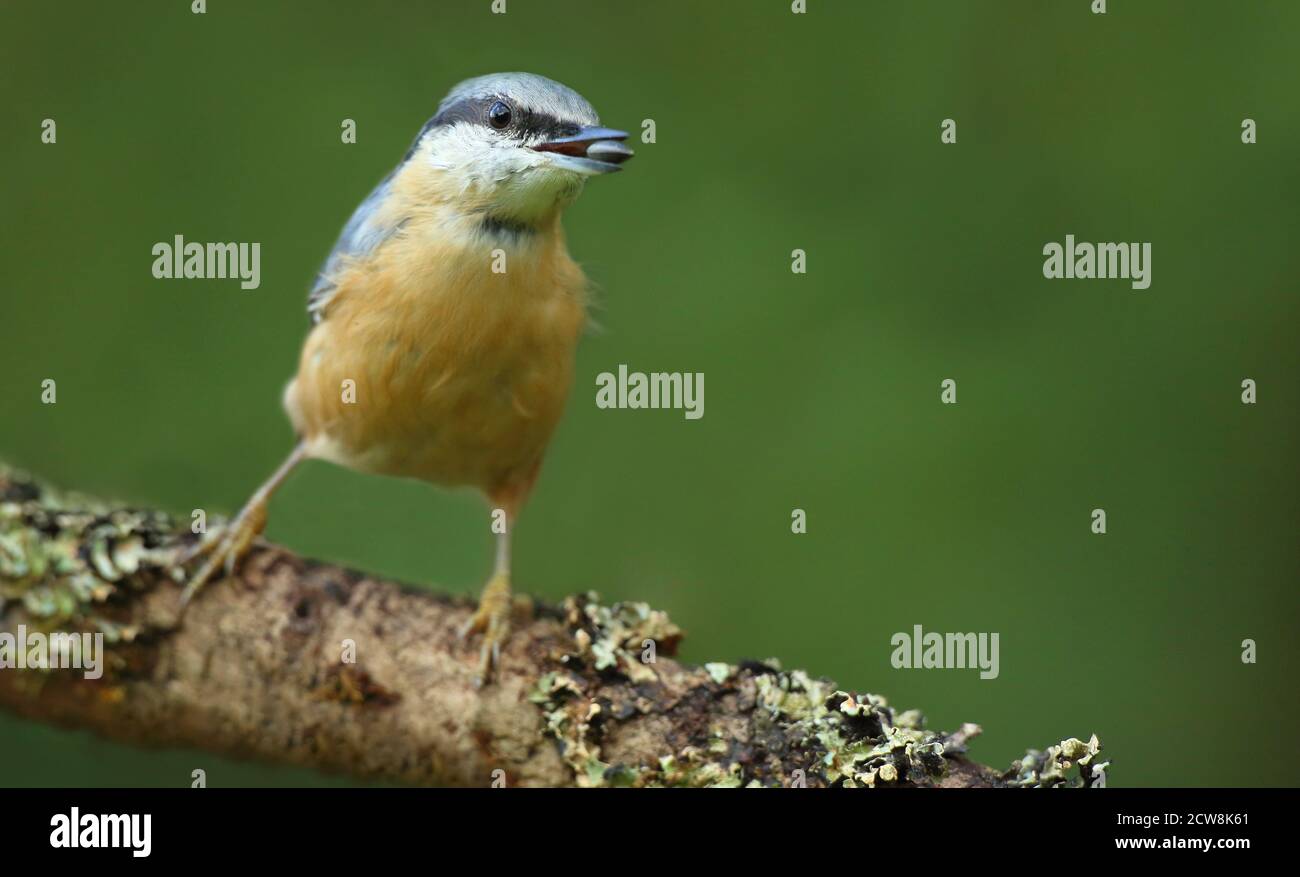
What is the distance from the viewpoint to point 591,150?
2232 mm

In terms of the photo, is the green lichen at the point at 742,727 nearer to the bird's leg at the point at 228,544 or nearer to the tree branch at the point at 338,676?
the tree branch at the point at 338,676

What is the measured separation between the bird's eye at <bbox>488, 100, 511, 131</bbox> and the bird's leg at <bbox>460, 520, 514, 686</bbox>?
3.28 ft

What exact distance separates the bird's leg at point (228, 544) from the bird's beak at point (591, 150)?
1075 millimetres

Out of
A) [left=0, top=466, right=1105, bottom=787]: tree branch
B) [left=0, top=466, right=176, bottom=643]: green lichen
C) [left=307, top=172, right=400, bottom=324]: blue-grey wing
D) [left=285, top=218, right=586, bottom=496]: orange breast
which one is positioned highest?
[left=307, top=172, right=400, bottom=324]: blue-grey wing

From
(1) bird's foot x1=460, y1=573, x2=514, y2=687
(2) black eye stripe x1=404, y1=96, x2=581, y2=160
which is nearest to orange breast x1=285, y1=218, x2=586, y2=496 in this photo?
(2) black eye stripe x1=404, y1=96, x2=581, y2=160

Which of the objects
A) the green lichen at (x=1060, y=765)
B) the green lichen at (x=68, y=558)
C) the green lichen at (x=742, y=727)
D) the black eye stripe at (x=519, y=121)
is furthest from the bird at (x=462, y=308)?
the green lichen at (x=1060, y=765)

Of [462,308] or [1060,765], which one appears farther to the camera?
[462,308]

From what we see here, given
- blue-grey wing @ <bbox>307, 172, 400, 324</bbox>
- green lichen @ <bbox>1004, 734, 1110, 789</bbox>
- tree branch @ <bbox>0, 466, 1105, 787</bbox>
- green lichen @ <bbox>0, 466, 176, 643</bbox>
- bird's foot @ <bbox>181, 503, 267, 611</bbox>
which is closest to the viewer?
green lichen @ <bbox>1004, 734, 1110, 789</bbox>

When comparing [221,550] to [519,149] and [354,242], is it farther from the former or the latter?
[519,149]

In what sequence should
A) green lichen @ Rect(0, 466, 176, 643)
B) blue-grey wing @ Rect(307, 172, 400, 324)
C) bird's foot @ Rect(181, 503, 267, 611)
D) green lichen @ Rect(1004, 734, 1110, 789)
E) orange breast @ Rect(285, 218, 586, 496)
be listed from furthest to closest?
blue-grey wing @ Rect(307, 172, 400, 324) < orange breast @ Rect(285, 218, 586, 496) < bird's foot @ Rect(181, 503, 267, 611) < green lichen @ Rect(0, 466, 176, 643) < green lichen @ Rect(1004, 734, 1110, 789)

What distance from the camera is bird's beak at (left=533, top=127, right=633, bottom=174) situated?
2203 millimetres

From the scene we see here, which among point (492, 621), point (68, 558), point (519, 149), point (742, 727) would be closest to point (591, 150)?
point (519, 149)

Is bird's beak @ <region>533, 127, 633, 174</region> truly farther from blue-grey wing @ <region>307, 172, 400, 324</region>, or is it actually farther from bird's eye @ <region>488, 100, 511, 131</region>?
blue-grey wing @ <region>307, 172, 400, 324</region>

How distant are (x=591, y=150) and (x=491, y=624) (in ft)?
3.25
